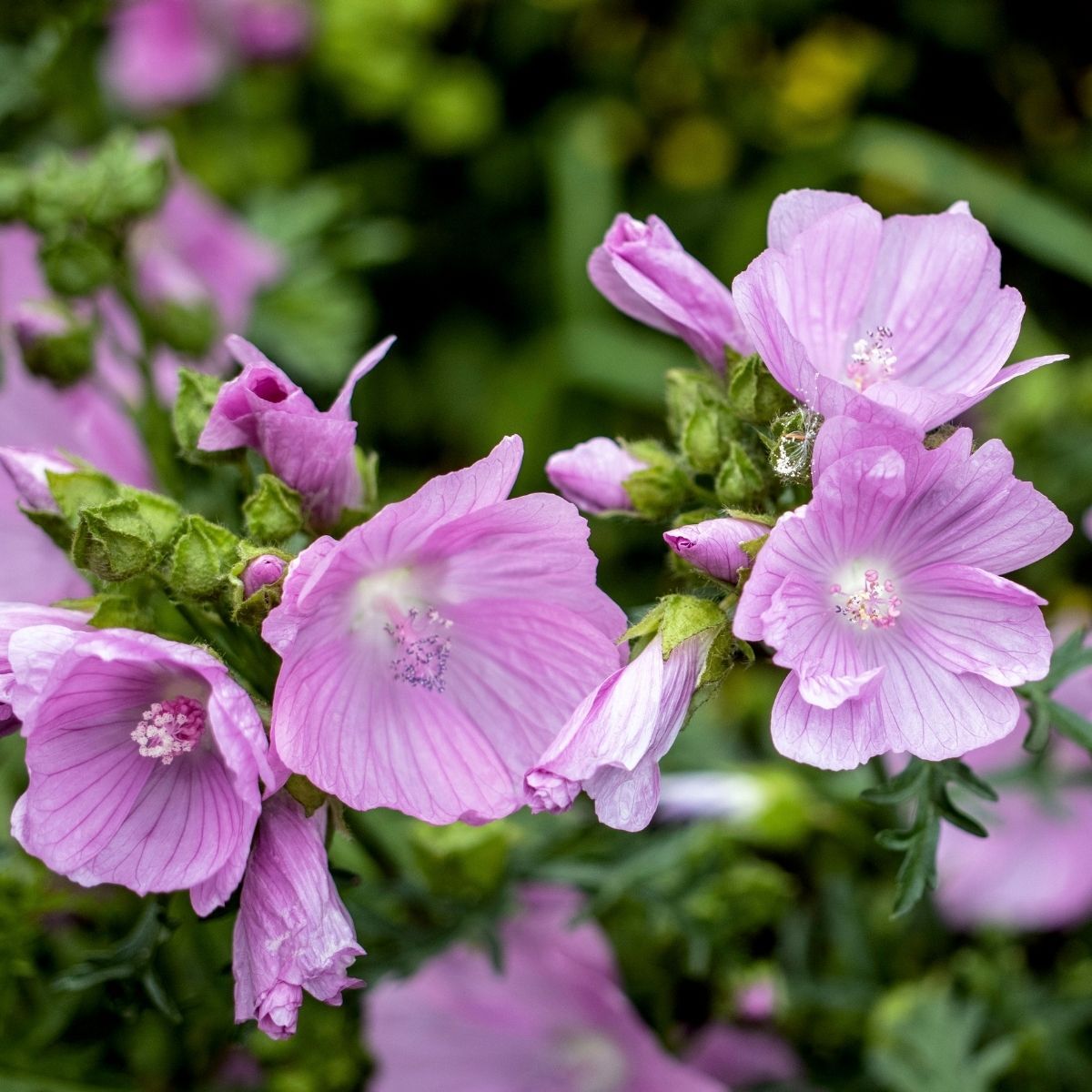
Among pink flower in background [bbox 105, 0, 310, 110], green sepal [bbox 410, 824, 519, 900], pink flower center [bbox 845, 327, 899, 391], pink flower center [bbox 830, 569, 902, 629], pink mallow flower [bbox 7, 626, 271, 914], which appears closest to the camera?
pink mallow flower [bbox 7, 626, 271, 914]

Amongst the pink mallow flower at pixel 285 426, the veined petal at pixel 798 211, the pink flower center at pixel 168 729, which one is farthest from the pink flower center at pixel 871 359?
the pink flower center at pixel 168 729

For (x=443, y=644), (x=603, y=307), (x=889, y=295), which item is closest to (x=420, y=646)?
(x=443, y=644)

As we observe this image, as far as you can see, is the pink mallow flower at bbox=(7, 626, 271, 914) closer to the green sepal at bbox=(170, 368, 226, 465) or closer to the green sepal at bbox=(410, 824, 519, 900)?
the green sepal at bbox=(170, 368, 226, 465)

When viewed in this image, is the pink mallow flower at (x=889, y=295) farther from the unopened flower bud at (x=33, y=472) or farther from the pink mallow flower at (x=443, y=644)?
the unopened flower bud at (x=33, y=472)

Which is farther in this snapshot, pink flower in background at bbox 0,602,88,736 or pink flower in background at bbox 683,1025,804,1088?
pink flower in background at bbox 683,1025,804,1088

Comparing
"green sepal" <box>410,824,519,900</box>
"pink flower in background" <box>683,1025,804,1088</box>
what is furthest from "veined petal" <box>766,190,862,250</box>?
"pink flower in background" <box>683,1025,804,1088</box>

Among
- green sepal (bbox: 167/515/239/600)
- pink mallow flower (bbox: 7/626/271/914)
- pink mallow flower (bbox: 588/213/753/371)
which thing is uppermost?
pink mallow flower (bbox: 588/213/753/371)

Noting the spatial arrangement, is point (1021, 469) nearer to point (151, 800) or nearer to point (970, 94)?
point (151, 800)
